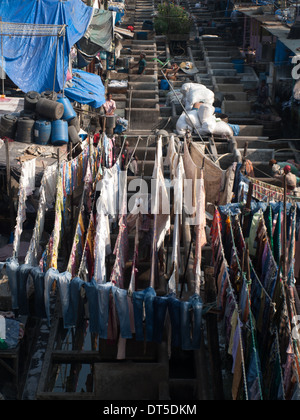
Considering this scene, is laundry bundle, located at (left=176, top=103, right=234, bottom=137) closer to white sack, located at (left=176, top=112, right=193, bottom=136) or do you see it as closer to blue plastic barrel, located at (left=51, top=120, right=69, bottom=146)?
white sack, located at (left=176, top=112, right=193, bottom=136)

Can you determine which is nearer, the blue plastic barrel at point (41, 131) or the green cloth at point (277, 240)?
the green cloth at point (277, 240)

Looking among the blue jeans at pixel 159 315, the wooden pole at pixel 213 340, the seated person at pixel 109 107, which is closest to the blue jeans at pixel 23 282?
the blue jeans at pixel 159 315

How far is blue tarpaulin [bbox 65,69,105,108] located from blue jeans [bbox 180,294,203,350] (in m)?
10.1

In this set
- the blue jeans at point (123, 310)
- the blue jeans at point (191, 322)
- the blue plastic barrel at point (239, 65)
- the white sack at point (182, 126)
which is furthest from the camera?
the blue plastic barrel at point (239, 65)

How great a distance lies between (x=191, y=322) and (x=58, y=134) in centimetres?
785

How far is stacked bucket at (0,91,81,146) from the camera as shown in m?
16.1

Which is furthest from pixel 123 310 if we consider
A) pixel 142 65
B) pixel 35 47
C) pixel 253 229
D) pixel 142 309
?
pixel 142 65

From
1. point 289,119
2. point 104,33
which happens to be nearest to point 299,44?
point 289,119

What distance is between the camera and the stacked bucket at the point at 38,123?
1611cm

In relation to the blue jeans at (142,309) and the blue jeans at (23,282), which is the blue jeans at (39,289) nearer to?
the blue jeans at (23,282)

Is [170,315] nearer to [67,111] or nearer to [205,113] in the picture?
[67,111]

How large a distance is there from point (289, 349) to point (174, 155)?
293 inches

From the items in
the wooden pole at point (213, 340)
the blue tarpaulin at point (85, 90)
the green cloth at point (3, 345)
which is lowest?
the green cloth at point (3, 345)

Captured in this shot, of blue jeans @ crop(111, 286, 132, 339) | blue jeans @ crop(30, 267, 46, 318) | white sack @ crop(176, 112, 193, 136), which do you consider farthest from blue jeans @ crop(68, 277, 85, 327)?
white sack @ crop(176, 112, 193, 136)
